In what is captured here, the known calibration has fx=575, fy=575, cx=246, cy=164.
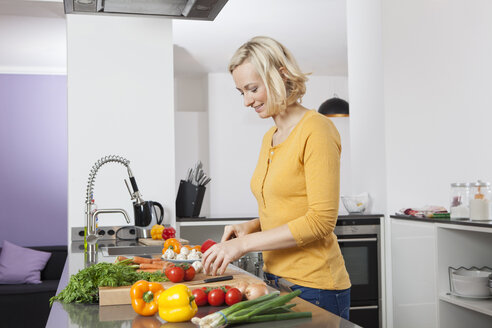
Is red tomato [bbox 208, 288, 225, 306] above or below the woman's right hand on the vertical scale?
below

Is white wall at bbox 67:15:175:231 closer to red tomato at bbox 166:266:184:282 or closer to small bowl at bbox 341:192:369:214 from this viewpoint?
small bowl at bbox 341:192:369:214

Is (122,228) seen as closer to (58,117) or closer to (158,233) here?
(158,233)

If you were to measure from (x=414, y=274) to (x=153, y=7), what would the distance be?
2191 millimetres

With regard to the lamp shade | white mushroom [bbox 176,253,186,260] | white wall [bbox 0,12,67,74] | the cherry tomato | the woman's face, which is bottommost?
the cherry tomato

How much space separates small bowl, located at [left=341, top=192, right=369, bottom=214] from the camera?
4.11 meters

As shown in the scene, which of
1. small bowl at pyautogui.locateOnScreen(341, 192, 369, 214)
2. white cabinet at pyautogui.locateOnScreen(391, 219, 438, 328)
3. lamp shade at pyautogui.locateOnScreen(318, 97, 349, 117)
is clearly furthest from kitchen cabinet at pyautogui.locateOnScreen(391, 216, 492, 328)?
lamp shade at pyautogui.locateOnScreen(318, 97, 349, 117)

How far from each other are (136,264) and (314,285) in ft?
2.02

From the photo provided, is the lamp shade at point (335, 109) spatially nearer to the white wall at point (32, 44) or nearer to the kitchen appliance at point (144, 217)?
the white wall at point (32, 44)

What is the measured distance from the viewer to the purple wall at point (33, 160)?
6852 millimetres

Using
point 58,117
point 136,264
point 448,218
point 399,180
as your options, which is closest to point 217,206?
point 58,117

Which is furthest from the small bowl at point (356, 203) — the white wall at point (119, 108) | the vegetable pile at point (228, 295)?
the vegetable pile at point (228, 295)

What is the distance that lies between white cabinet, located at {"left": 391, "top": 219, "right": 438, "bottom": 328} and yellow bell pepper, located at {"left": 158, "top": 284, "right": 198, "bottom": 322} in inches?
91.0

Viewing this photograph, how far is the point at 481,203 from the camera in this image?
2971mm

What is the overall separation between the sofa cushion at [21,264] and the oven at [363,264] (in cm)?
323
